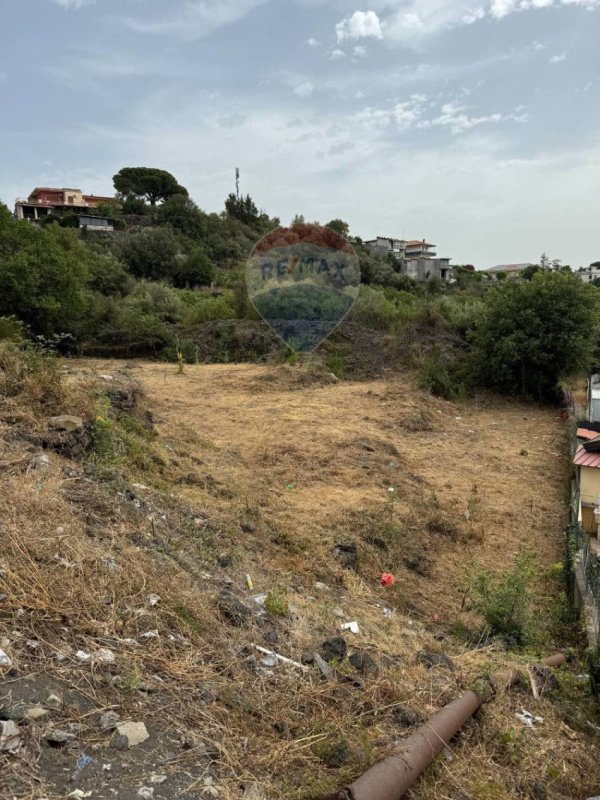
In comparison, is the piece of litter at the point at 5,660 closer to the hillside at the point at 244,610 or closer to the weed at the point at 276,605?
the hillside at the point at 244,610

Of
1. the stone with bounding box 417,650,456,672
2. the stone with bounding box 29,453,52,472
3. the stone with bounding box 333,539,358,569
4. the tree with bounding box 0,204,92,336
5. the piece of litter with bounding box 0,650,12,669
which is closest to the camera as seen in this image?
the piece of litter with bounding box 0,650,12,669

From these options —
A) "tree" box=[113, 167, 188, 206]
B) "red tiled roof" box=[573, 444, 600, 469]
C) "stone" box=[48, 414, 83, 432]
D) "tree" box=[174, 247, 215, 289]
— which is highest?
"tree" box=[113, 167, 188, 206]

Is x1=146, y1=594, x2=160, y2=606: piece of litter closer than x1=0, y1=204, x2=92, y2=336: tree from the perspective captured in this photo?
Yes

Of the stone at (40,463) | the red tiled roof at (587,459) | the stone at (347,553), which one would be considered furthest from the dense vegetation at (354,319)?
the red tiled roof at (587,459)

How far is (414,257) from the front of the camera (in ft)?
140

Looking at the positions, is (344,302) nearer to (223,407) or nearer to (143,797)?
(223,407)

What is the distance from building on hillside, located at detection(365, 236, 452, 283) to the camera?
111 ft

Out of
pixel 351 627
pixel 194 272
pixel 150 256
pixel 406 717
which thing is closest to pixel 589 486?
pixel 351 627

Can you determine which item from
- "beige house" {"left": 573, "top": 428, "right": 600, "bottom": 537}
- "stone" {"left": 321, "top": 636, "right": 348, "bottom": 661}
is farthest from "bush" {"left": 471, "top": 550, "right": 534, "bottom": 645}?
"beige house" {"left": 573, "top": 428, "right": 600, "bottom": 537}

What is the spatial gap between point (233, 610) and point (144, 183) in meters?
41.5

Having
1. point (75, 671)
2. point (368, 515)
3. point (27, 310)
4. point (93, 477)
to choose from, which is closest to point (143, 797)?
point (75, 671)

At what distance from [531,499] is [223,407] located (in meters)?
4.92

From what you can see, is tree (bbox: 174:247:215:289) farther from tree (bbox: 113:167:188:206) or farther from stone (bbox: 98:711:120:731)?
stone (bbox: 98:711:120:731)

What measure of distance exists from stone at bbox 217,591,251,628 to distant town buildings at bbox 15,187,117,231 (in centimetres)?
2530
